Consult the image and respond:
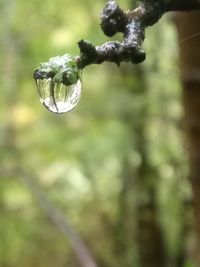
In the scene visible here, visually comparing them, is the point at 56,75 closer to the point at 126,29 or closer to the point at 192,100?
the point at 126,29

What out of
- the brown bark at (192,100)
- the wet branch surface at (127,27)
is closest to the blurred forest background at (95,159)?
the brown bark at (192,100)

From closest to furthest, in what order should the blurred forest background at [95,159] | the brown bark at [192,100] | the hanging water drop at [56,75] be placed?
the hanging water drop at [56,75] → the brown bark at [192,100] → the blurred forest background at [95,159]

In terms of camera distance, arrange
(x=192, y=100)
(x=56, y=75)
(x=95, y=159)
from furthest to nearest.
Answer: (x=95, y=159), (x=192, y=100), (x=56, y=75)

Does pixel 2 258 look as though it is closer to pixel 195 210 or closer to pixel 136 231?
pixel 136 231

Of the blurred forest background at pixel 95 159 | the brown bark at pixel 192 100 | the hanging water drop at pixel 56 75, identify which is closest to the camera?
the hanging water drop at pixel 56 75

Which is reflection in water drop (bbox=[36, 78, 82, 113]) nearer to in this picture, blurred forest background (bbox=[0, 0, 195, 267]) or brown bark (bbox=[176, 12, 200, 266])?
brown bark (bbox=[176, 12, 200, 266])

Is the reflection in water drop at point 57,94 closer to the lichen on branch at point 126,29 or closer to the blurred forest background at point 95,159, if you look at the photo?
the lichen on branch at point 126,29

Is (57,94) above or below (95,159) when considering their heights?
below

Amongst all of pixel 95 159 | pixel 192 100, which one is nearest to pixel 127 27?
pixel 192 100
